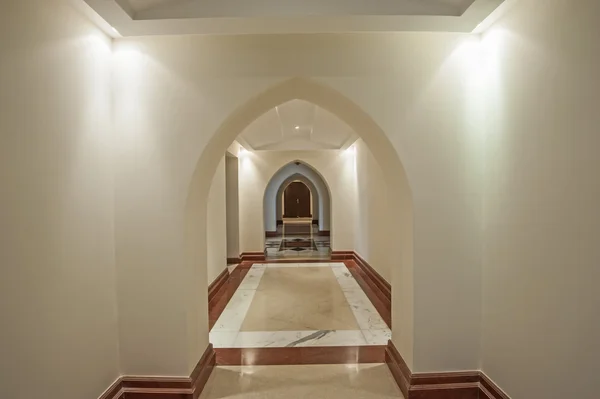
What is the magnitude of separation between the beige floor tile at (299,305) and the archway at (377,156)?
51.4 inches

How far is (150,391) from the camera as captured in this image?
264cm

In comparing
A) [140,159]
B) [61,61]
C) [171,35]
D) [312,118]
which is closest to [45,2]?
[61,61]

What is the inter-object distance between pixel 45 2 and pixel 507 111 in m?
2.89

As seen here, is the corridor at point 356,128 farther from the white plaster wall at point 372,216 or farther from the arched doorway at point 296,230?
the arched doorway at point 296,230

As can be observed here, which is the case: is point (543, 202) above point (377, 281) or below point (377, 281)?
above

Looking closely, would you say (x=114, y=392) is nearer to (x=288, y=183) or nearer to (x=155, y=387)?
(x=155, y=387)

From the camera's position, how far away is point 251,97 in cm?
270

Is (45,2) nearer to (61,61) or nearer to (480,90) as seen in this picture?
(61,61)

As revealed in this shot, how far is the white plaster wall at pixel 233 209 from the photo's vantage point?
27.3 feet

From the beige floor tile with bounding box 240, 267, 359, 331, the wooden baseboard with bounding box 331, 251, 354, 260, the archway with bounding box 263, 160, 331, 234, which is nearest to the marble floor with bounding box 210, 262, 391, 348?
the beige floor tile with bounding box 240, 267, 359, 331

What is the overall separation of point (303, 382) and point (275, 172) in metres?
6.24

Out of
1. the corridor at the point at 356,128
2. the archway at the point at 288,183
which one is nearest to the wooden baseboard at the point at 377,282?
the corridor at the point at 356,128

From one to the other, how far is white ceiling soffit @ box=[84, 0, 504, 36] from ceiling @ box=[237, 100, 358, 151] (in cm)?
259

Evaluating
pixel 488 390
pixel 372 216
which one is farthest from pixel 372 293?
pixel 488 390
